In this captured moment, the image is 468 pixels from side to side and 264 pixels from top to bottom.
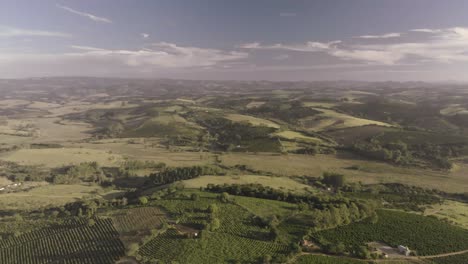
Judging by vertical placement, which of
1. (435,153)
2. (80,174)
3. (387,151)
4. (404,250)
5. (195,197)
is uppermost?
(387,151)

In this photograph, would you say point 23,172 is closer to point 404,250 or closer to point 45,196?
point 45,196

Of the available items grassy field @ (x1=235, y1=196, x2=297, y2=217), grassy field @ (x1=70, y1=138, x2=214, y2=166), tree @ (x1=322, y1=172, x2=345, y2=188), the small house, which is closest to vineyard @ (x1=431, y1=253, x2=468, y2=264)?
the small house

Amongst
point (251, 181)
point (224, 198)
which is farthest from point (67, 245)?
point (251, 181)

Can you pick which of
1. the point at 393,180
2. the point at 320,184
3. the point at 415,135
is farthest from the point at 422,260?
the point at 415,135

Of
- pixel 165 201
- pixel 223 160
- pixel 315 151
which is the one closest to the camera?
pixel 165 201

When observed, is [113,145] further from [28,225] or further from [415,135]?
[415,135]

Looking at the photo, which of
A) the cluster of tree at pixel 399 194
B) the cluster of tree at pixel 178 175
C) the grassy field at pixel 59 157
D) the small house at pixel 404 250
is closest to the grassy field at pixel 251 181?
the cluster of tree at pixel 178 175
